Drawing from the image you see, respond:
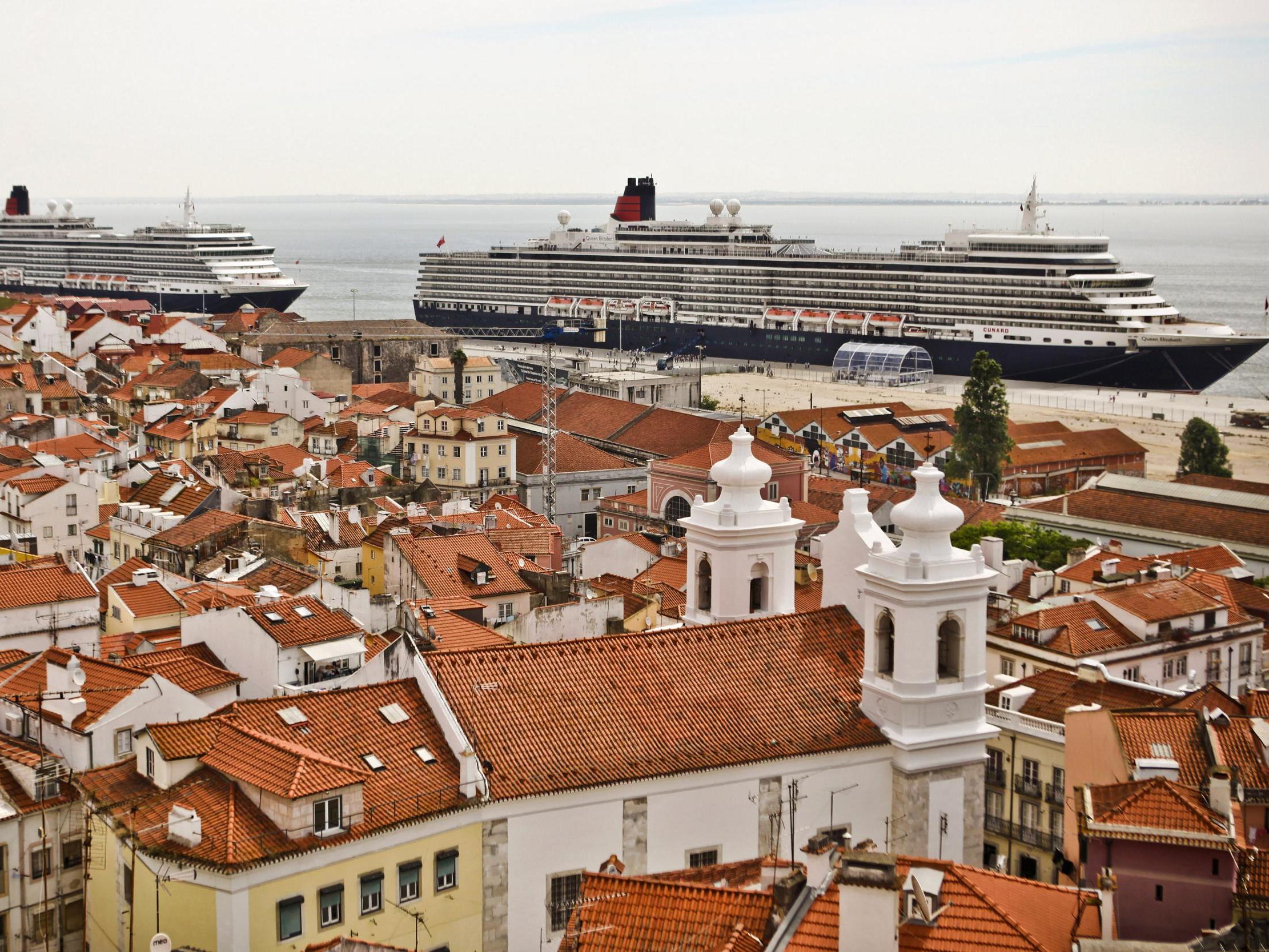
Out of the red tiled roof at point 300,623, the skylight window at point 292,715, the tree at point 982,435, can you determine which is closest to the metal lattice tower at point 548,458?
the tree at point 982,435

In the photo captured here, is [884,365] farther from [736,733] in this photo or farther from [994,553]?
[736,733]

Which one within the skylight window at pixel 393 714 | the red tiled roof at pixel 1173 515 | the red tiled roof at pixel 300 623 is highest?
the skylight window at pixel 393 714

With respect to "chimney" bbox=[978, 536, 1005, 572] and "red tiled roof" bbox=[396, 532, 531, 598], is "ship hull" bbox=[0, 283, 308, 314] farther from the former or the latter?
"chimney" bbox=[978, 536, 1005, 572]

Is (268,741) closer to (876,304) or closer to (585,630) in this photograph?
(585,630)

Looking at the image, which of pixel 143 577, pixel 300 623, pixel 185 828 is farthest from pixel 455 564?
pixel 185 828

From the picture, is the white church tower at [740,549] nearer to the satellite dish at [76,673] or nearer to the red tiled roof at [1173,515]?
the satellite dish at [76,673]
